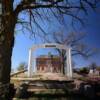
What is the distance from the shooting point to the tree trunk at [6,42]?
450 inches

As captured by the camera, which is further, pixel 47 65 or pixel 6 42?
pixel 47 65

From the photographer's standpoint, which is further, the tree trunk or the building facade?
the building facade

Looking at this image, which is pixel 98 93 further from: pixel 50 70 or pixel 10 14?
pixel 50 70

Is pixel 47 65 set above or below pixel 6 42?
below

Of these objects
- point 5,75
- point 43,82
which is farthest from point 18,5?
point 43,82

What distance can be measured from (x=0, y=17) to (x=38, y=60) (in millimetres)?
13455

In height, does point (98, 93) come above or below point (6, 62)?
below

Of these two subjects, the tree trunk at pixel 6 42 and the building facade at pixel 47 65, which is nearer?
the tree trunk at pixel 6 42

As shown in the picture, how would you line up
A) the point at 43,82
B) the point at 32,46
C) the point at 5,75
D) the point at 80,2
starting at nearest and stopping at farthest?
the point at 5,75 → the point at 80,2 → the point at 43,82 → the point at 32,46

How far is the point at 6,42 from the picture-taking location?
11.7m

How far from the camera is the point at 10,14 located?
38.8 ft

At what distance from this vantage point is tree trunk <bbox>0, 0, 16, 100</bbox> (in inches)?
450

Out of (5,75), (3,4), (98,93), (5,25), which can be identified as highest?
(3,4)

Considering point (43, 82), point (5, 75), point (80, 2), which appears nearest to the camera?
point (5, 75)
